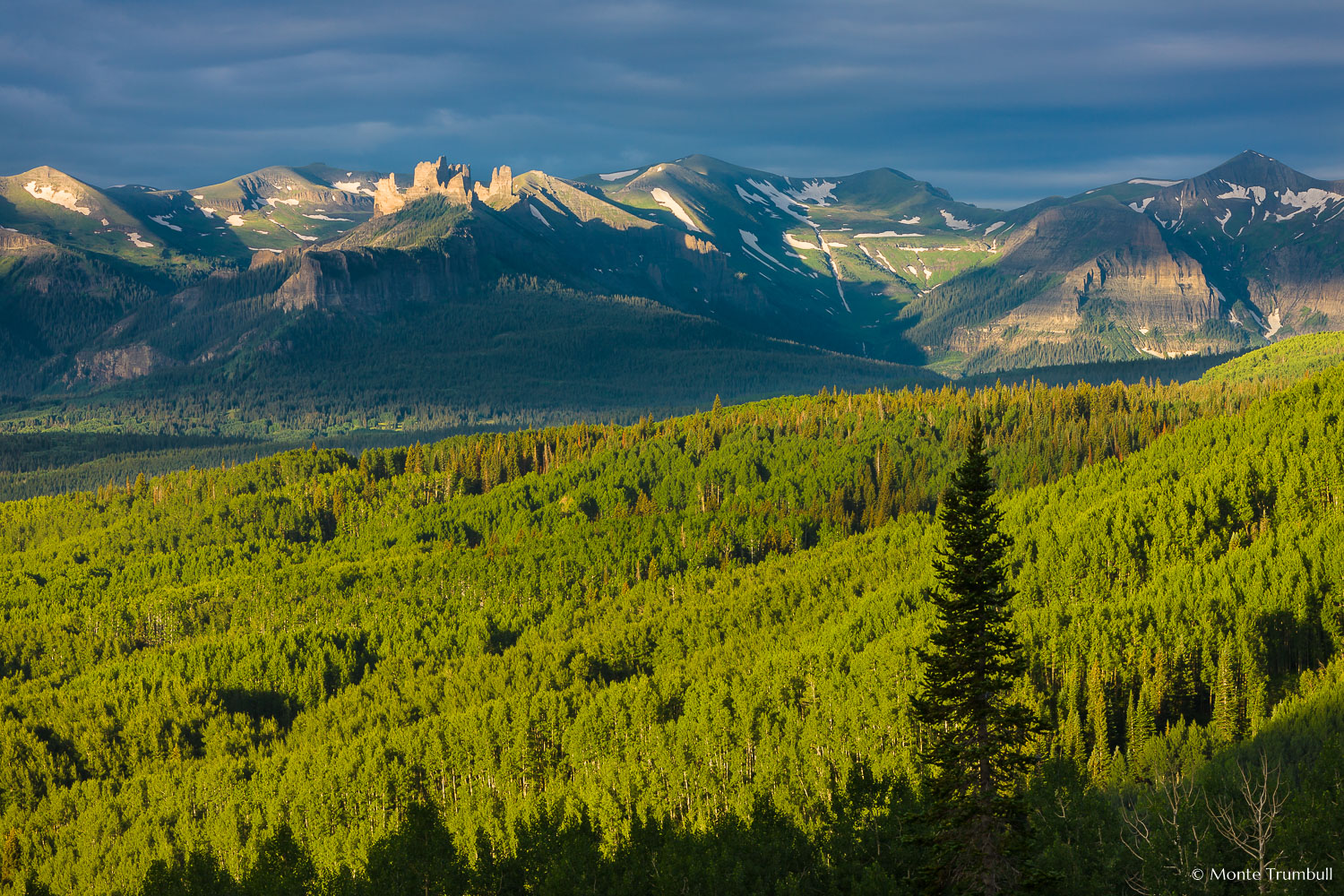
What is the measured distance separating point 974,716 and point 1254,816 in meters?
34.8

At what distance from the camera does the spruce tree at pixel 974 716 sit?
150 ft

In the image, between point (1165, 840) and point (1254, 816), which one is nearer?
point (1254, 816)

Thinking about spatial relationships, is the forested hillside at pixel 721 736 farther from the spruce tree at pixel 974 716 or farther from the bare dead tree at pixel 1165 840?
the spruce tree at pixel 974 716

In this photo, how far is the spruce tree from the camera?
1802 inches

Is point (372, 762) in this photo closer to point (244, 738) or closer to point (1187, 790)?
point (244, 738)

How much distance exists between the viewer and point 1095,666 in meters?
121

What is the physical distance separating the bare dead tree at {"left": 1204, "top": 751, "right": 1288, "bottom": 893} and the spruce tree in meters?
16.0

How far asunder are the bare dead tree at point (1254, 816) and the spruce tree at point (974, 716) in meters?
16.0

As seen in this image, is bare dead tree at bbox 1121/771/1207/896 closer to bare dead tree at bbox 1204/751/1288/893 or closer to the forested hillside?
the forested hillside

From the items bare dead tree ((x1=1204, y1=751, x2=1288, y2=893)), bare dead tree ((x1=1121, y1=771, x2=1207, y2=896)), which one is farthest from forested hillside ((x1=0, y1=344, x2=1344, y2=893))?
bare dead tree ((x1=1204, y1=751, x2=1288, y2=893))

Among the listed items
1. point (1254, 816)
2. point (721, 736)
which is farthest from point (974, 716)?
point (721, 736)

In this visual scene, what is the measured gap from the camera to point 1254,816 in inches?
2763

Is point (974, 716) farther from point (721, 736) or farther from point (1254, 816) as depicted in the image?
point (721, 736)

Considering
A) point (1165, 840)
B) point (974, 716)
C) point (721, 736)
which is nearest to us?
point (974, 716)
